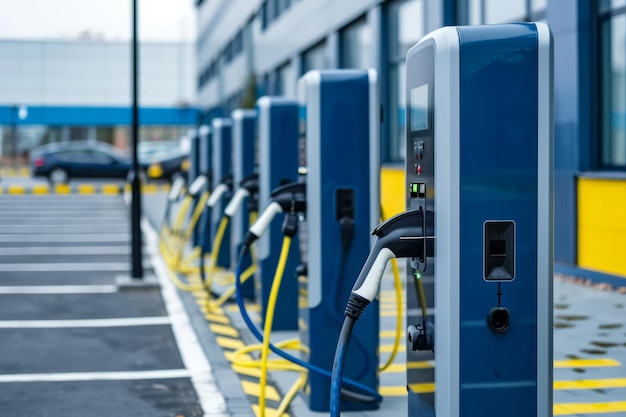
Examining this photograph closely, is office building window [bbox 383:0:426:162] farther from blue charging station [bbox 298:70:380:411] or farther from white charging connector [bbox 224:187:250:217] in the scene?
blue charging station [bbox 298:70:380:411]

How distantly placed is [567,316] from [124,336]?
3694mm

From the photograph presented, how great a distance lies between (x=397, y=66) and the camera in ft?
54.9

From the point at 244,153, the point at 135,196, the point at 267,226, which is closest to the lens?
the point at 267,226

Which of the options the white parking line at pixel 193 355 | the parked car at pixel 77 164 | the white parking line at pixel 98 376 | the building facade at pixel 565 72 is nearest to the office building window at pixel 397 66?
the building facade at pixel 565 72

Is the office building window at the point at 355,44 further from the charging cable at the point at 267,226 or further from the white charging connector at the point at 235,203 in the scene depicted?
the charging cable at the point at 267,226

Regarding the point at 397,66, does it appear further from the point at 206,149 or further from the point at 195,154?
the point at 206,149

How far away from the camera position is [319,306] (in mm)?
5293

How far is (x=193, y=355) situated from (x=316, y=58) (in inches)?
655

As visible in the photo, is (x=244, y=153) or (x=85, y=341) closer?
(x=85, y=341)

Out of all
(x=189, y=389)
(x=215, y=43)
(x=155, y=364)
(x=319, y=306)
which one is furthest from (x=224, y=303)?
(x=215, y=43)

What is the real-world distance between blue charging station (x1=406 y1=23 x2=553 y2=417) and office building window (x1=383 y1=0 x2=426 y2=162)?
40.8 feet

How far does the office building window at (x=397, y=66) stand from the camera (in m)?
16.0

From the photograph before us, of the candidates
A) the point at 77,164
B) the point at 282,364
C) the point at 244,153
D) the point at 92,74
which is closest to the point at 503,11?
the point at 244,153

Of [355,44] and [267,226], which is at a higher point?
[355,44]
